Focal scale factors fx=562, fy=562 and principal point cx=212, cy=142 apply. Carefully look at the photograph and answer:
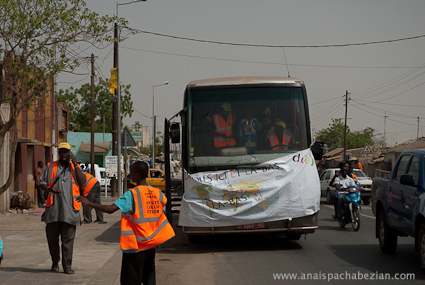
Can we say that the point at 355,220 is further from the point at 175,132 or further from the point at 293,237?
the point at 175,132

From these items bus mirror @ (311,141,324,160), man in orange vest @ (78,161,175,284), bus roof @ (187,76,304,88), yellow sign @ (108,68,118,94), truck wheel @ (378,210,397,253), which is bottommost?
truck wheel @ (378,210,397,253)

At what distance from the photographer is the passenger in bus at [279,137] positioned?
1107 cm

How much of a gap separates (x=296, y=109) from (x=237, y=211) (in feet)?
7.95

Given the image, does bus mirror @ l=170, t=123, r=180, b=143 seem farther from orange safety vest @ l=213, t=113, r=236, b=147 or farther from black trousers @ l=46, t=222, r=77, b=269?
black trousers @ l=46, t=222, r=77, b=269

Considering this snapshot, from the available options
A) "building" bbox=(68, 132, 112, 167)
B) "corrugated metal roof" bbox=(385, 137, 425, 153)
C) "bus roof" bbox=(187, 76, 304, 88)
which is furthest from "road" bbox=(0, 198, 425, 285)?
"building" bbox=(68, 132, 112, 167)

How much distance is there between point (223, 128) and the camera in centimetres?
1115

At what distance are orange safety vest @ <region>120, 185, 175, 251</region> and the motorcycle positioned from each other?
30.3ft

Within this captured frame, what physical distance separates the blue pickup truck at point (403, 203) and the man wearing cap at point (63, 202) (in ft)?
15.9

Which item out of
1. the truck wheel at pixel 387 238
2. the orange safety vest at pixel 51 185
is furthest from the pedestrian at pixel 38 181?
the truck wheel at pixel 387 238

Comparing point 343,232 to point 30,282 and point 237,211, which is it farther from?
point 30,282

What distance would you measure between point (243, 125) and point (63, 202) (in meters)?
4.28

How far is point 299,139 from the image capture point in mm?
11141

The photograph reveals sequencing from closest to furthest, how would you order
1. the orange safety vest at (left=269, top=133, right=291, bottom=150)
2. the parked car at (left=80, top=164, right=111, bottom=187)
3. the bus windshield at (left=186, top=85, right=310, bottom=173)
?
the bus windshield at (left=186, top=85, right=310, bottom=173)
the orange safety vest at (left=269, top=133, right=291, bottom=150)
the parked car at (left=80, top=164, right=111, bottom=187)

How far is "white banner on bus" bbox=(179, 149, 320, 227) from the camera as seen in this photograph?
34.3ft
